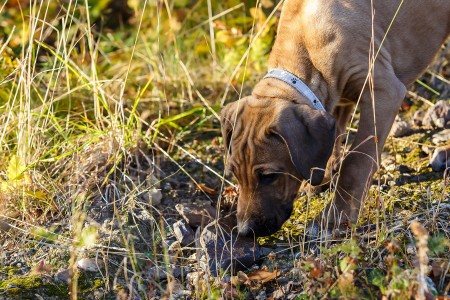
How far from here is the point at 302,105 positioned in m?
4.01

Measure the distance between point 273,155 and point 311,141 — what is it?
0.26m

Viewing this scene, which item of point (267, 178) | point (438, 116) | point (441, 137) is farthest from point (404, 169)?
point (267, 178)

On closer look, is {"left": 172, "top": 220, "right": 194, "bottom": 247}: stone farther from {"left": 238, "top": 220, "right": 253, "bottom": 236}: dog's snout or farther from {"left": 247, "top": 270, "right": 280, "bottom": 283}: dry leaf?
{"left": 247, "top": 270, "right": 280, "bottom": 283}: dry leaf

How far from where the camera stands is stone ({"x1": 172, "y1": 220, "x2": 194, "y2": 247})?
4.09 metres

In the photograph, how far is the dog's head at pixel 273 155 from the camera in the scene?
3844mm

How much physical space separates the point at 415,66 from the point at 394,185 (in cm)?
Result: 84

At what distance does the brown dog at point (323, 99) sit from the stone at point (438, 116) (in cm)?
59

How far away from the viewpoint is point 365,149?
4270 mm

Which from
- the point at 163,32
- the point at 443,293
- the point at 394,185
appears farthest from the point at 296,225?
the point at 163,32

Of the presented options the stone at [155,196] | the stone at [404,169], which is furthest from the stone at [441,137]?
the stone at [155,196]

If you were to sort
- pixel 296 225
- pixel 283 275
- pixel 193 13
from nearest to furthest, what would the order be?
pixel 283 275
pixel 296 225
pixel 193 13

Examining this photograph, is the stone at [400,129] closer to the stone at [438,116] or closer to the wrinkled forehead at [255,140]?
the stone at [438,116]

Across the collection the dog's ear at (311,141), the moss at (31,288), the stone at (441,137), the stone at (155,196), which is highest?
the dog's ear at (311,141)

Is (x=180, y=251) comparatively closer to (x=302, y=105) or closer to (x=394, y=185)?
(x=302, y=105)
